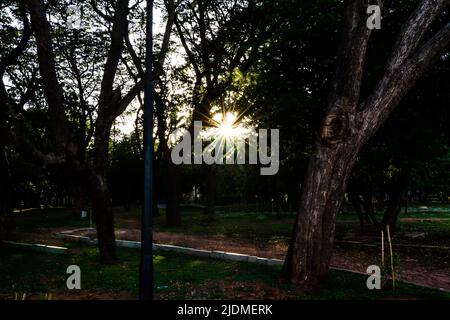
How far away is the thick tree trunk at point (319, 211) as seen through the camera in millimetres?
8078

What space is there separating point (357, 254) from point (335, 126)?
672cm

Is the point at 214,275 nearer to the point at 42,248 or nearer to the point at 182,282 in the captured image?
the point at 182,282

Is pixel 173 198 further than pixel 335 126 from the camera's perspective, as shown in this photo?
Yes

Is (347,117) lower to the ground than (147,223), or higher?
higher

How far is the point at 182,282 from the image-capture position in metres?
8.60

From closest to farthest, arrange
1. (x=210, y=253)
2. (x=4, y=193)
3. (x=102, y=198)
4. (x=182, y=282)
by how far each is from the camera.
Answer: (x=182, y=282) → (x=102, y=198) → (x=210, y=253) → (x=4, y=193)

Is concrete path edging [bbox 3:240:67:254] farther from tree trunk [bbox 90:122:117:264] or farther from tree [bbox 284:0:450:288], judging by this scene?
tree [bbox 284:0:450:288]

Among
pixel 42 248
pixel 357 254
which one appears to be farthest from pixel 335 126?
pixel 42 248

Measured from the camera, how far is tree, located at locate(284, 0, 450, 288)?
26.0 ft

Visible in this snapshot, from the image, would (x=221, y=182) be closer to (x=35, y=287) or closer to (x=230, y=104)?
(x=230, y=104)

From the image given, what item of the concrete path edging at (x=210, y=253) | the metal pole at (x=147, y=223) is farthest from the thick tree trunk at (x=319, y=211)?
the metal pole at (x=147, y=223)

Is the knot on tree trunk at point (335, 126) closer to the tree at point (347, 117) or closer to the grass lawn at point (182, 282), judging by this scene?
the tree at point (347, 117)

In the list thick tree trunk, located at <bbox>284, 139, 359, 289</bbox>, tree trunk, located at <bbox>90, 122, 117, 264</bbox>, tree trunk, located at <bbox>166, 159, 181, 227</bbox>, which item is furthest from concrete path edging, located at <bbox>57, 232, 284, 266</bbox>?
tree trunk, located at <bbox>166, 159, 181, 227</bbox>

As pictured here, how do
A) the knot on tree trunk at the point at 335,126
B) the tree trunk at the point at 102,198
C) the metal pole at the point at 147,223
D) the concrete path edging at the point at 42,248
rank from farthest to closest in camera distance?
the concrete path edging at the point at 42,248 → the tree trunk at the point at 102,198 → the knot on tree trunk at the point at 335,126 → the metal pole at the point at 147,223
